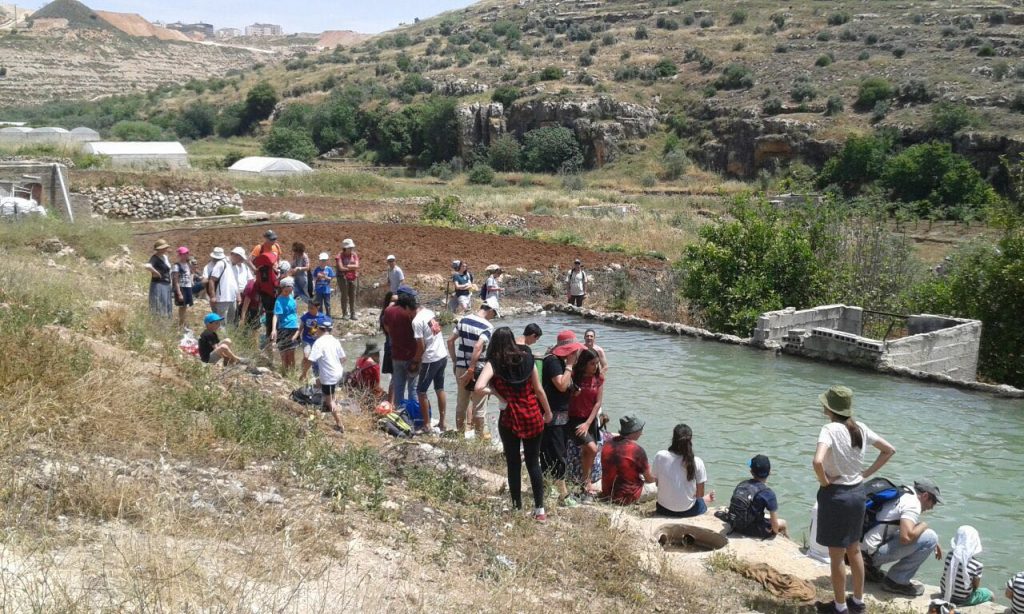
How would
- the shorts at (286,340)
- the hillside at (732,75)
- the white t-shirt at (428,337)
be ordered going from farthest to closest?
the hillside at (732,75)
the shorts at (286,340)
the white t-shirt at (428,337)

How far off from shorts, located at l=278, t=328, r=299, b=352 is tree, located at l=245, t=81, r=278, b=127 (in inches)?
3251

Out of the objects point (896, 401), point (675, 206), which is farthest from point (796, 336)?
point (675, 206)

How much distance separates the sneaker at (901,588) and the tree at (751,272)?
11.8 metres

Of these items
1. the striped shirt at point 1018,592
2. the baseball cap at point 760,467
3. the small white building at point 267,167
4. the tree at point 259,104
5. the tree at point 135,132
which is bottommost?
the striped shirt at point 1018,592

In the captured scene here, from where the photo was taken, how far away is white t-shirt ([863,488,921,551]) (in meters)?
6.56

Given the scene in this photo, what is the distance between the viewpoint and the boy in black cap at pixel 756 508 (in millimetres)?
7422

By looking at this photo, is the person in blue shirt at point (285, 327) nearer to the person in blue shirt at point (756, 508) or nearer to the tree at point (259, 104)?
the person in blue shirt at point (756, 508)

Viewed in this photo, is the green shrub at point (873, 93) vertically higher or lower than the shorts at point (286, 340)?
higher

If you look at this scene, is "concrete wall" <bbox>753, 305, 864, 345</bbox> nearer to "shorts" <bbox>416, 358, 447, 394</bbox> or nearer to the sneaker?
"shorts" <bbox>416, 358, 447, 394</bbox>

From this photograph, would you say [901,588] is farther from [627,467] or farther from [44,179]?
[44,179]

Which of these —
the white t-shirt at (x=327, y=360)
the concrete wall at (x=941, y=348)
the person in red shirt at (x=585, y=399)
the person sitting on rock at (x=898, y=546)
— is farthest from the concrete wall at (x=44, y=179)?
the person sitting on rock at (x=898, y=546)

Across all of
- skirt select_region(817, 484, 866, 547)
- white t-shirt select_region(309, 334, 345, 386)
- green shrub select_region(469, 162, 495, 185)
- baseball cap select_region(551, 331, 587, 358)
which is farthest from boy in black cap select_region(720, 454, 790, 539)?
green shrub select_region(469, 162, 495, 185)

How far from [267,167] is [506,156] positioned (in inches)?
833

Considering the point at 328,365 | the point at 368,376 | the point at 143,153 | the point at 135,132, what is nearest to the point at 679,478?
the point at 328,365
